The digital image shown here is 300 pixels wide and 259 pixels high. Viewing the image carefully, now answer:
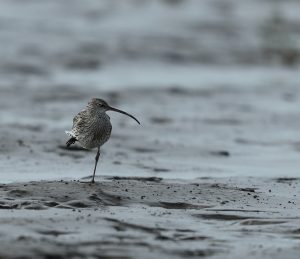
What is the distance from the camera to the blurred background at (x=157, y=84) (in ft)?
47.4

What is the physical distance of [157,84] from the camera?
22.3m

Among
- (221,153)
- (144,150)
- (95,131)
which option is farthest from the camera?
(221,153)

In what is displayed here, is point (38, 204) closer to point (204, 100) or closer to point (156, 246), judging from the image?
point (156, 246)

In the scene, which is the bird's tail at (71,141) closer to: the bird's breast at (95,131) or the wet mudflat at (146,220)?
the bird's breast at (95,131)

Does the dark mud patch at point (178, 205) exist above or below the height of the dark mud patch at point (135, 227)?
above

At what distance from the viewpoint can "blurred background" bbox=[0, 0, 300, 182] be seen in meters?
14.5

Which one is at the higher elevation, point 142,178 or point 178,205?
point 142,178

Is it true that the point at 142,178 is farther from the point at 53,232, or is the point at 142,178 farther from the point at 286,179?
the point at 53,232

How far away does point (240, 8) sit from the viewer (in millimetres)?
32688

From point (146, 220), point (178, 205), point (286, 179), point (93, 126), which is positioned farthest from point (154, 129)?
point (146, 220)

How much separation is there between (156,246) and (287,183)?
15.2ft

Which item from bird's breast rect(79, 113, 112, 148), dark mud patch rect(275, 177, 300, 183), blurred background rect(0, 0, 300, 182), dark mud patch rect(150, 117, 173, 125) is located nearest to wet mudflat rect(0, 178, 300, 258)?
bird's breast rect(79, 113, 112, 148)

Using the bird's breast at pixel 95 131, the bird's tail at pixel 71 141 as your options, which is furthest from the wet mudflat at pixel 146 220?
the bird's tail at pixel 71 141

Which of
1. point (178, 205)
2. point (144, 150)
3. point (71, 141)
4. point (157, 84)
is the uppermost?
point (157, 84)
